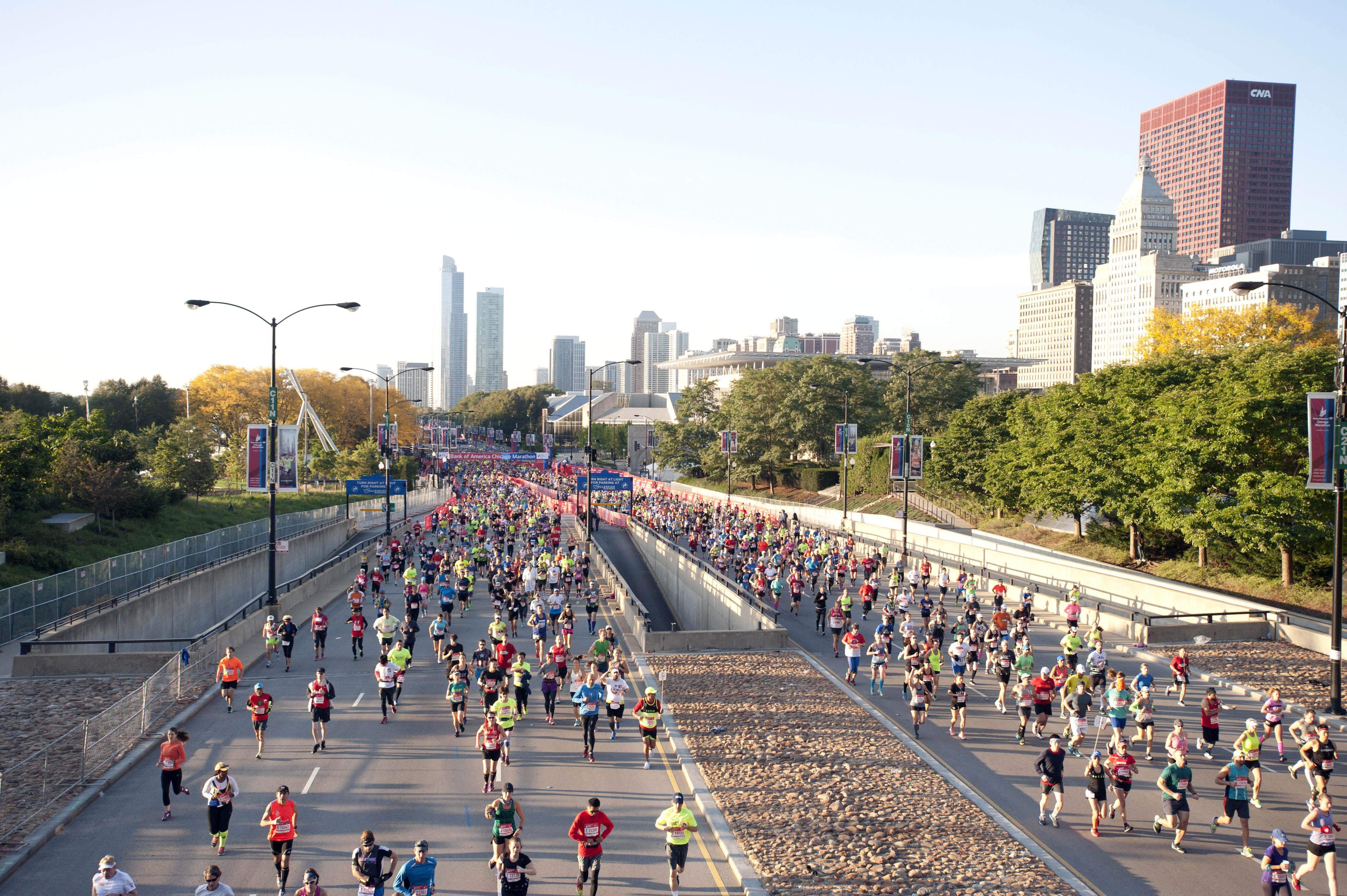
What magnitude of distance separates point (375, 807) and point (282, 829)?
2.43 m

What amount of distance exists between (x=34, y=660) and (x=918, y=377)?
67.6 meters

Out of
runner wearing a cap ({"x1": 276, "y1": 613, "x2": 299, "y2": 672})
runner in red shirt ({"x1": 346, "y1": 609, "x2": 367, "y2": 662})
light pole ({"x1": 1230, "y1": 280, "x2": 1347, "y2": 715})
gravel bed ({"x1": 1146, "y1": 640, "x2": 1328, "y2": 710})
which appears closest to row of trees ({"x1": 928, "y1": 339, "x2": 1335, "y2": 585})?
gravel bed ({"x1": 1146, "y1": 640, "x2": 1328, "y2": 710})

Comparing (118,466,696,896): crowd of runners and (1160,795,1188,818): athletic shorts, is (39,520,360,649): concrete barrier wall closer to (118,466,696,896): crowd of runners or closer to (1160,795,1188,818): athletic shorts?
(118,466,696,896): crowd of runners

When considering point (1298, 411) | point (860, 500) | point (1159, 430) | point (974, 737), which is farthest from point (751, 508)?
point (974, 737)

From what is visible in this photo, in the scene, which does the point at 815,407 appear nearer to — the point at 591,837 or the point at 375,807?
the point at 375,807

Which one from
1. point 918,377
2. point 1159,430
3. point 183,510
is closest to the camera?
point 1159,430

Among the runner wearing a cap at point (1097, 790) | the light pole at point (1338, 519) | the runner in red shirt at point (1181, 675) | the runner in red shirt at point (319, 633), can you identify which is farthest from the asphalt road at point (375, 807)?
the light pole at point (1338, 519)

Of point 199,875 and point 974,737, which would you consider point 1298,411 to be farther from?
point 199,875

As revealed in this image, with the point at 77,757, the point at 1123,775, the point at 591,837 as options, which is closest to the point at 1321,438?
the point at 1123,775

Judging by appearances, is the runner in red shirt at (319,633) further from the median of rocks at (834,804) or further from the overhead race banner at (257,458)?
the median of rocks at (834,804)

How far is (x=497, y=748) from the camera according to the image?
42.4 ft

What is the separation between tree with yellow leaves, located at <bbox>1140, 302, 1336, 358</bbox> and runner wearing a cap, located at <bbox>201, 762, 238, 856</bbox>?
5509 centimetres

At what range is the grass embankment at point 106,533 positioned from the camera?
29.4 meters

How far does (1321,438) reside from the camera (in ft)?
58.7
